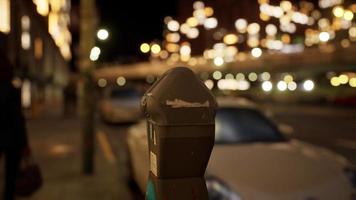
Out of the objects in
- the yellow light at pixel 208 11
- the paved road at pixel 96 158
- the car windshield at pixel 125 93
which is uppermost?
the yellow light at pixel 208 11

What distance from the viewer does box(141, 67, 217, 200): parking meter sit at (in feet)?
9.30

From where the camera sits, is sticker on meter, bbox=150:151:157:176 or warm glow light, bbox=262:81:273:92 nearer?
sticker on meter, bbox=150:151:157:176

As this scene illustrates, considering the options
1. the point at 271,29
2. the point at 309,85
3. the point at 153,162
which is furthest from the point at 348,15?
the point at 153,162

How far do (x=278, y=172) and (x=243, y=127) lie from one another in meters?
1.54

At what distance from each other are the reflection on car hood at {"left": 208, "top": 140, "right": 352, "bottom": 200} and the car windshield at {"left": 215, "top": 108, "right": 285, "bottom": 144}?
0.38m

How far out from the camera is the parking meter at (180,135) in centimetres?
283

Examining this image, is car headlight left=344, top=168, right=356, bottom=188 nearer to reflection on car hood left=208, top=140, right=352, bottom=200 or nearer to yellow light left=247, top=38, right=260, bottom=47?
reflection on car hood left=208, top=140, right=352, bottom=200

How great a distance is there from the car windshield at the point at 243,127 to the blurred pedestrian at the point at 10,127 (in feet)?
6.93

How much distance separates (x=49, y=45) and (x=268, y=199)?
49.1 meters

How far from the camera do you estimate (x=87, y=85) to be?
877cm

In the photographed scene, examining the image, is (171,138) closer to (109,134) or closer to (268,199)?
(268,199)

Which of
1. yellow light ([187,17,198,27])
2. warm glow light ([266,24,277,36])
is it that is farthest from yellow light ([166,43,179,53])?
→ warm glow light ([266,24,277,36])

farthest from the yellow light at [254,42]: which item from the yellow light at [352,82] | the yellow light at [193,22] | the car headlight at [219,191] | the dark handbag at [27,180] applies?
the car headlight at [219,191]

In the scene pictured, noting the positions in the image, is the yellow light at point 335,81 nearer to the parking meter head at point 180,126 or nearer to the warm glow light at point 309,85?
the warm glow light at point 309,85
